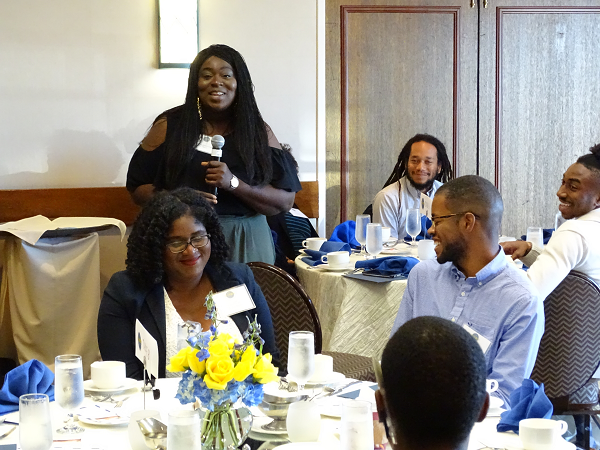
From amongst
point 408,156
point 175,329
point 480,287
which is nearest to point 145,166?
point 175,329

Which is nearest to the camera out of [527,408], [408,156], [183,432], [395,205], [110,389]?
[183,432]

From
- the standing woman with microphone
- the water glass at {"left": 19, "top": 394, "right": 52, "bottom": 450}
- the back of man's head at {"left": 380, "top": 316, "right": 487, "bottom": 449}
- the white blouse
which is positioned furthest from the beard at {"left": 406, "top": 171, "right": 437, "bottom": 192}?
the back of man's head at {"left": 380, "top": 316, "right": 487, "bottom": 449}

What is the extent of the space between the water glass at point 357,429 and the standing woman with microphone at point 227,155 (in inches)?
87.8

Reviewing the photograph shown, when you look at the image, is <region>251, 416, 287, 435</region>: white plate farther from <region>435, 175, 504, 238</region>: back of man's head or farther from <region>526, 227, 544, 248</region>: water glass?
<region>526, 227, 544, 248</region>: water glass

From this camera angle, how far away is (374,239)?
3.82 metres

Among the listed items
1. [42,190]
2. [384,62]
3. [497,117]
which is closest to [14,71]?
[42,190]

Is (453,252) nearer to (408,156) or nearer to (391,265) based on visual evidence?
(391,265)

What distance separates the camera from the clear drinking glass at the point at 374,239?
379 centimetres

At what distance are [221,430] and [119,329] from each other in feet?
3.19

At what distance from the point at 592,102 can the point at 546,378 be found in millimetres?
3747

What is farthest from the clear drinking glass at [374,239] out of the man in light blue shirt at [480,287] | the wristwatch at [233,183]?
the man in light blue shirt at [480,287]

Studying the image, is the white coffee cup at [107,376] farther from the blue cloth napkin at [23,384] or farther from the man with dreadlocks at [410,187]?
the man with dreadlocks at [410,187]

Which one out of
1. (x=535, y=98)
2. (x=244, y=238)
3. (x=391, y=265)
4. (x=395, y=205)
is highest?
(x=535, y=98)

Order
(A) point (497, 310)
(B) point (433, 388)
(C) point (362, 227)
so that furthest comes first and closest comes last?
1. (C) point (362, 227)
2. (A) point (497, 310)
3. (B) point (433, 388)
